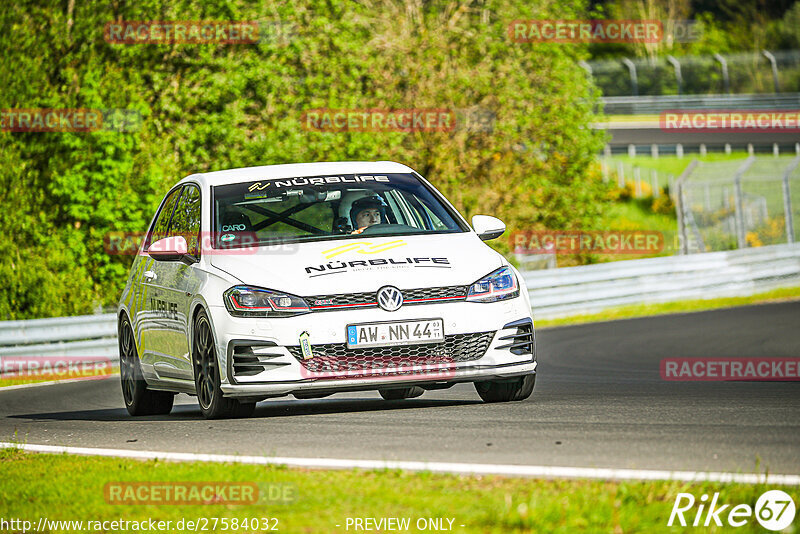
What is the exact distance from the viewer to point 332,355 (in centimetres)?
827

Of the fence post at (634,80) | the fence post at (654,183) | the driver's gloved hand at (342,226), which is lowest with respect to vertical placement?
the fence post at (654,183)

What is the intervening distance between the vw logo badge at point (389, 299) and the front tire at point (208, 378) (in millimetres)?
1068

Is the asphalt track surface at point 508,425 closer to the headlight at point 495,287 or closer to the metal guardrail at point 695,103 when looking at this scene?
the headlight at point 495,287

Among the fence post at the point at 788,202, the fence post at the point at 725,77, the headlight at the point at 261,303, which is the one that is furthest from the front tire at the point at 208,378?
the fence post at the point at 725,77

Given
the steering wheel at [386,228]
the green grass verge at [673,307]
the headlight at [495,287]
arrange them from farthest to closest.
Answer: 1. the green grass verge at [673,307]
2. the steering wheel at [386,228]
3. the headlight at [495,287]

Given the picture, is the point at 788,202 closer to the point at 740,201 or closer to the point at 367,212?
the point at 740,201

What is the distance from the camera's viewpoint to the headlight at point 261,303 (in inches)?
326

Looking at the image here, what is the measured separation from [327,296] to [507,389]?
1561 mm

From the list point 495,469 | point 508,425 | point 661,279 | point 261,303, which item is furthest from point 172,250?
point 661,279

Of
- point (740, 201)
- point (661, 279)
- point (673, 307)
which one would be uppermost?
point (740, 201)

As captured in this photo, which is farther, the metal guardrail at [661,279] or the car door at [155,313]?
the metal guardrail at [661,279]

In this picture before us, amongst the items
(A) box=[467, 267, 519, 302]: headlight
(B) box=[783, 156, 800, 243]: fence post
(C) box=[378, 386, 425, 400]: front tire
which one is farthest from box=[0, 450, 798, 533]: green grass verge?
(B) box=[783, 156, 800, 243]: fence post

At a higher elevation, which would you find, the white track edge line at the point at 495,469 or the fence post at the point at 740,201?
the white track edge line at the point at 495,469

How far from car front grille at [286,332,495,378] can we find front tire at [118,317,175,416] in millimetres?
2463
